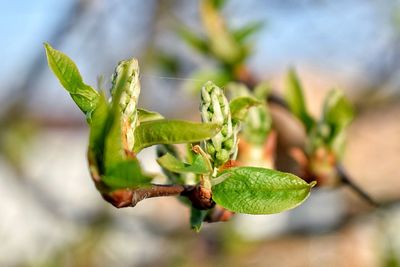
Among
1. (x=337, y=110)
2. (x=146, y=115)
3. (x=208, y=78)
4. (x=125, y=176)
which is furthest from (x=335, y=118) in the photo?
(x=125, y=176)

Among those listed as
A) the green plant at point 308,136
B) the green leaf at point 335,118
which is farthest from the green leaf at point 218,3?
the green leaf at point 335,118

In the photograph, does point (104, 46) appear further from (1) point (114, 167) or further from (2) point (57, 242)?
(1) point (114, 167)

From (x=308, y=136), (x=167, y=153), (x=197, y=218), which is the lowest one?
(x=308, y=136)

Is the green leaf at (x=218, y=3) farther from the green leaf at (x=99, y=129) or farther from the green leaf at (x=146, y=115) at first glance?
the green leaf at (x=99, y=129)

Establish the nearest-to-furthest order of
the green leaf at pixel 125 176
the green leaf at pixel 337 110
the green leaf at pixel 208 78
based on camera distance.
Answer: the green leaf at pixel 125 176 → the green leaf at pixel 337 110 → the green leaf at pixel 208 78

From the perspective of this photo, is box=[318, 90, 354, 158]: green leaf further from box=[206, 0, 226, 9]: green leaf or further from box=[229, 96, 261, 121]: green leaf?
box=[206, 0, 226, 9]: green leaf

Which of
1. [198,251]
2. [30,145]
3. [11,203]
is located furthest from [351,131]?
[11,203]

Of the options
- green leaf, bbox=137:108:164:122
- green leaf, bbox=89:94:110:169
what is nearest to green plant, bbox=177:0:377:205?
green leaf, bbox=137:108:164:122

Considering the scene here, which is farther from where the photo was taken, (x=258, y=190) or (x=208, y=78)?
(x=208, y=78)

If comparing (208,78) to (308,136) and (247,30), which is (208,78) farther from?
(308,136)
